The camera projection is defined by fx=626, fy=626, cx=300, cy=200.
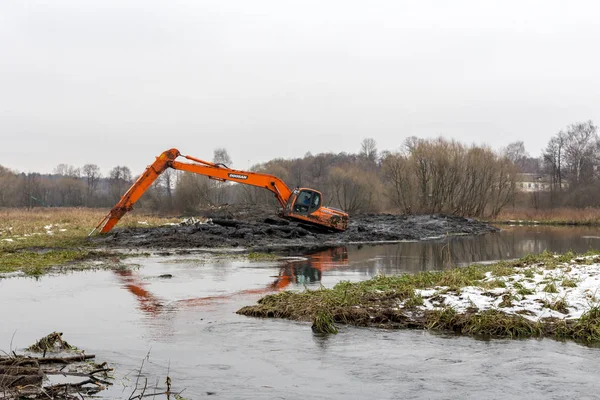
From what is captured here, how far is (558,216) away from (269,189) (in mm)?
36410

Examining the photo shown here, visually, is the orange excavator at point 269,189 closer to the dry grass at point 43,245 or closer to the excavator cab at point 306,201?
the excavator cab at point 306,201

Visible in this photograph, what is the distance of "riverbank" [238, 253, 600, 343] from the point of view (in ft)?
35.2

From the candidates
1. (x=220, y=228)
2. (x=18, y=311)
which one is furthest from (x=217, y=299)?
(x=220, y=228)

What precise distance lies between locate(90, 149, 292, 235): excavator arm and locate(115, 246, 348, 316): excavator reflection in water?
24.7 ft

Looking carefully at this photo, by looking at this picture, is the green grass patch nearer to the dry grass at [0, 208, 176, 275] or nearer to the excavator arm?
the dry grass at [0, 208, 176, 275]

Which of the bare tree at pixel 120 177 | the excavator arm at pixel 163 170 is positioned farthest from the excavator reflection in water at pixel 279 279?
the bare tree at pixel 120 177

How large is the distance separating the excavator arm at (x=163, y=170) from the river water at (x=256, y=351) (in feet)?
41.4

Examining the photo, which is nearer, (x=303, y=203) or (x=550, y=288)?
(x=550, y=288)

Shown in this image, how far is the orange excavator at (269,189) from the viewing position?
30.0 meters

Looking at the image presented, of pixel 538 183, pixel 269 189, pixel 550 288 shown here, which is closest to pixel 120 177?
pixel 538 183

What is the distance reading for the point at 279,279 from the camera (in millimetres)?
17922

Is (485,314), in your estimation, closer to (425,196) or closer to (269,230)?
(269,230)

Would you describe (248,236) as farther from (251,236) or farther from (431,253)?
(431,253)

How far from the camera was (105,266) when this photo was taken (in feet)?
67.2
